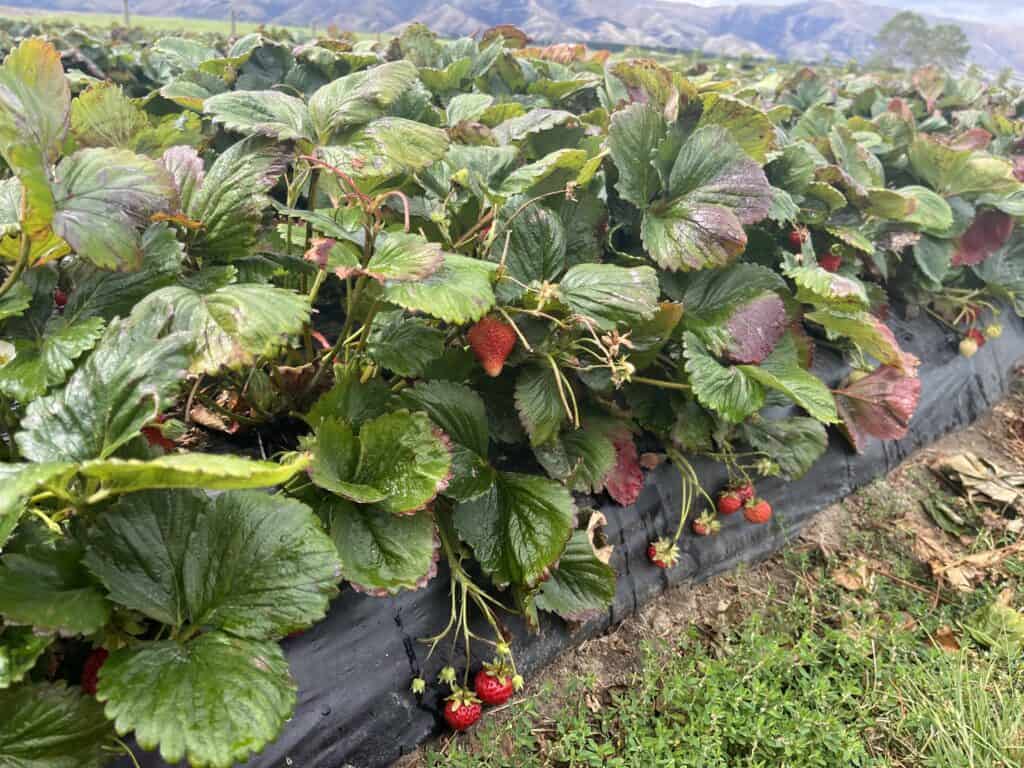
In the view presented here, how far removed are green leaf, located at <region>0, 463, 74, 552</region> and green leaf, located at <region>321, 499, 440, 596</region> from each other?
45 cm

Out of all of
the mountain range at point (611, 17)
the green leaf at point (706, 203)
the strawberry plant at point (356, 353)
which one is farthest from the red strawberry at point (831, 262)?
the mountain range at point (611, 17)

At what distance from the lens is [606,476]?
4.89ft

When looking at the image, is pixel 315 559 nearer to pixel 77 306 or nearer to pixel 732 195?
pixel 77 306

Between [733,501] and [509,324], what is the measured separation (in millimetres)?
940

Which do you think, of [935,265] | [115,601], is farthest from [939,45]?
[115,601]

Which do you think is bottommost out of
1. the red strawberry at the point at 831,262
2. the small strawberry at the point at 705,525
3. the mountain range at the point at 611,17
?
the mountain range at the point at 611,17

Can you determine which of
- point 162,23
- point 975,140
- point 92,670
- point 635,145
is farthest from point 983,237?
point 162,23

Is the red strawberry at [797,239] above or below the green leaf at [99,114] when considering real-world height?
below

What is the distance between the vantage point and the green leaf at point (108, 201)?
774 millimetres

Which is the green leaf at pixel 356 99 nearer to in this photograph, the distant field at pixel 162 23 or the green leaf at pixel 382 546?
the green leaf at pixel 382 546

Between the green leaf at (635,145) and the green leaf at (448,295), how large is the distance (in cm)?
60

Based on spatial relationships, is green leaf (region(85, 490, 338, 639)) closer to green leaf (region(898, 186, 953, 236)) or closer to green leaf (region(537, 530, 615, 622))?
green leaf (region(537, 530, 615, 622))

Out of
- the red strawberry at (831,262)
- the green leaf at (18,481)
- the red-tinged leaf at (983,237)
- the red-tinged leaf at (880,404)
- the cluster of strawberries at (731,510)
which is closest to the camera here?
the green leaf at (18,481)

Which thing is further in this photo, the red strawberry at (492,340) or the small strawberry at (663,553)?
the small strawberry at (663,553)
